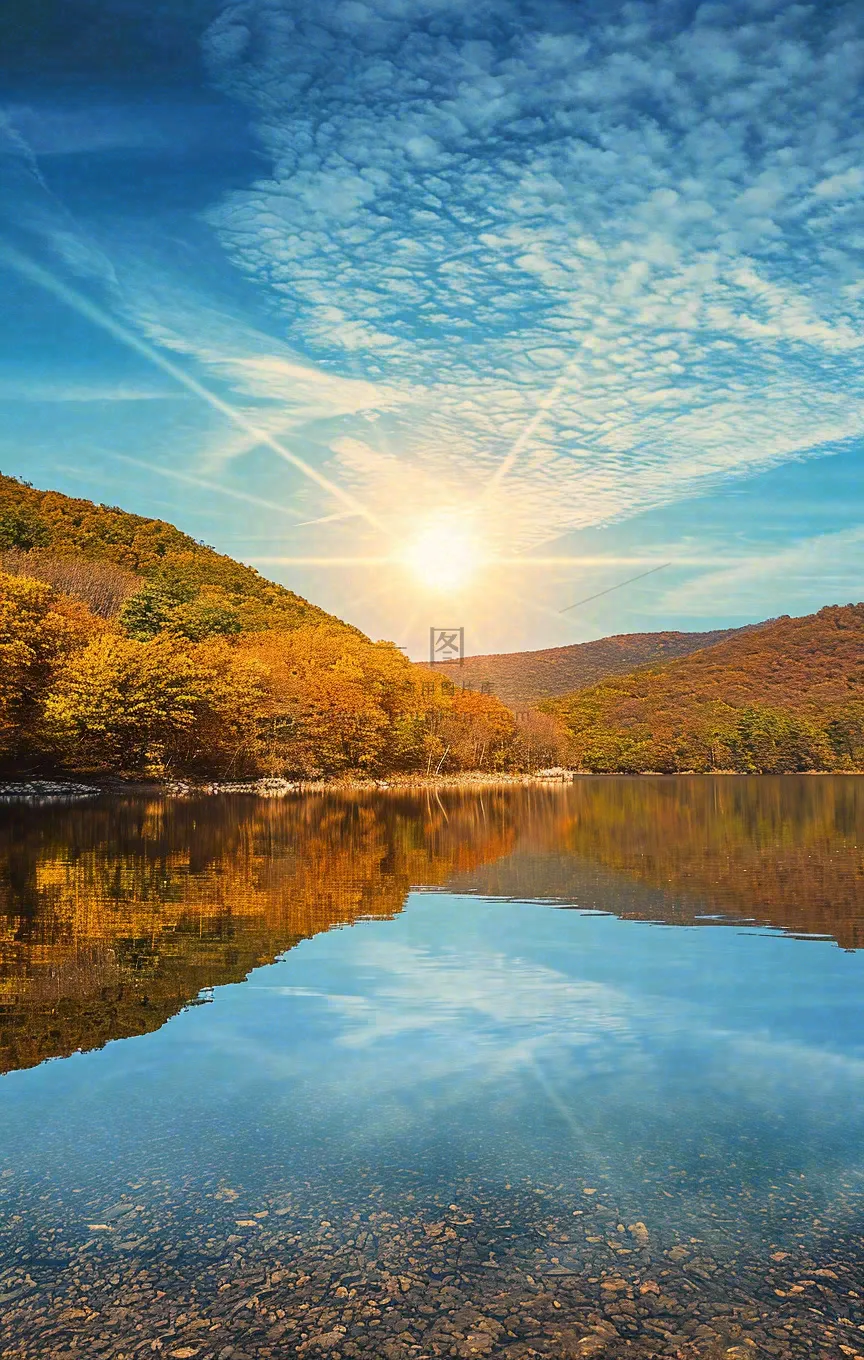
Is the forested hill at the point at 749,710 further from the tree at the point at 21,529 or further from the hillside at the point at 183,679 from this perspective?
the tree at the point at 21,529

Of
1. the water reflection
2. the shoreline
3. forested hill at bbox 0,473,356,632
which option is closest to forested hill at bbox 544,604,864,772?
the shoreline

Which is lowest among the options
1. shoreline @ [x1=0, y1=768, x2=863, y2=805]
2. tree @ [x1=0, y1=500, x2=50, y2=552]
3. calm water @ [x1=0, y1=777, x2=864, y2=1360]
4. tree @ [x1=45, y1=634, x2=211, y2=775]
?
calm water @ [x1=0, y1=777, x2=864, y2=1360]

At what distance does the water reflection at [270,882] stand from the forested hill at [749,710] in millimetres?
110915

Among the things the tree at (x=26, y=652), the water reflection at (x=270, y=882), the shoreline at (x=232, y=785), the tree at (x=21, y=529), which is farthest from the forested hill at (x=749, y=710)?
the tree at (x=26, y=652)

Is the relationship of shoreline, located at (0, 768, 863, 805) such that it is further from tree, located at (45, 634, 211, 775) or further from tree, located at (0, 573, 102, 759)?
tree, located at (0, 573, 102, 759)

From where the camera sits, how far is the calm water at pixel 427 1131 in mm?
4684

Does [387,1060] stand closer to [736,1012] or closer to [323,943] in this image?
[736,1012]

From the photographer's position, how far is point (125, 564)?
111312mm

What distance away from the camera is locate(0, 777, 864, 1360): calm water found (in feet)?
15.4

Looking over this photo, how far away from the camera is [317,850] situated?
89.4 ft

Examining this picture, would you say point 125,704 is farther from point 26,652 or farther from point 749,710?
point 749,710

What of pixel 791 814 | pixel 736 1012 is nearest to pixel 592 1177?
pixel 736 1012

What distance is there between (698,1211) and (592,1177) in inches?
28.4

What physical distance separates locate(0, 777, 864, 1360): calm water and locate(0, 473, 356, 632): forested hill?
207 feet
